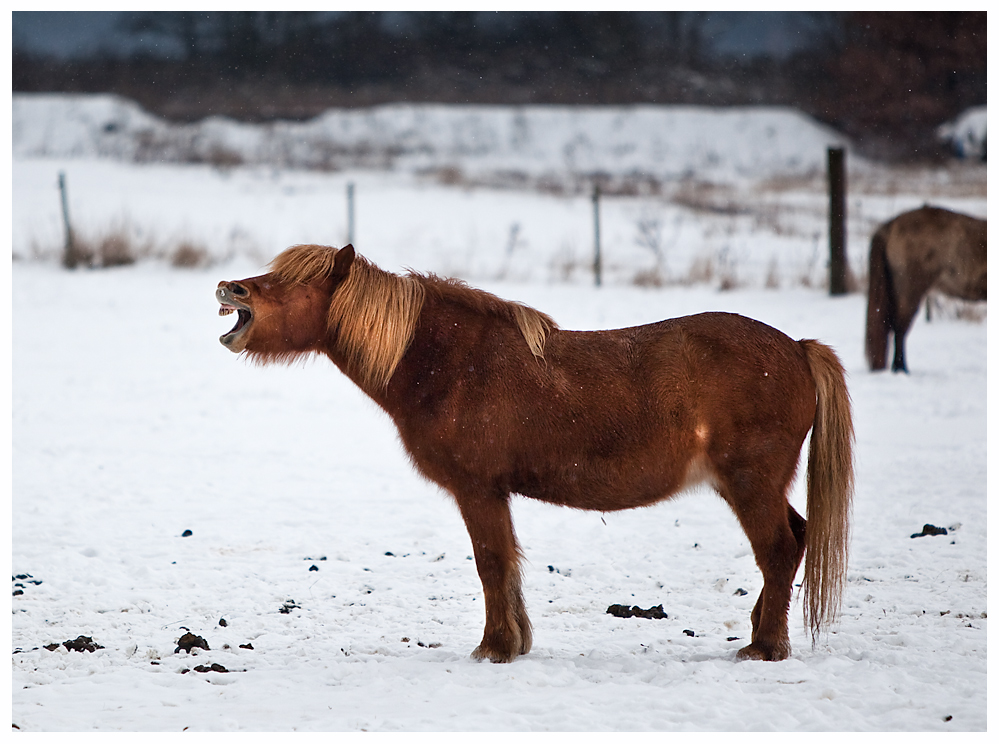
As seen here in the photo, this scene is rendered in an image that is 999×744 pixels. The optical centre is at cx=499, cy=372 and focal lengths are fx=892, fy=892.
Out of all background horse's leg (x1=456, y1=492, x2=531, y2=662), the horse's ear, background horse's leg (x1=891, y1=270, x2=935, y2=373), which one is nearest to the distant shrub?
background horse's leg (x1=891, y1=270, x2=935, y2=373)

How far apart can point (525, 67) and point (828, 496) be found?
29.8 meters

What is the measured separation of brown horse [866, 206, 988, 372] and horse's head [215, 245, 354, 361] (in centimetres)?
684

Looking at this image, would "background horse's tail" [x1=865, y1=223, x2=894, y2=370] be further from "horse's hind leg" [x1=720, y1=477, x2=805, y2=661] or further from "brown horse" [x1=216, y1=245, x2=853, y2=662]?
"horse's hind leg" [x1=720, y1=477, x2=805, y2=661]

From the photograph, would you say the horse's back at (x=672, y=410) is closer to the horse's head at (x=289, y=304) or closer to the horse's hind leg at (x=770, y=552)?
the horse's hind leg at (x=770, y=552)

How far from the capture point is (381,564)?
15.3ft

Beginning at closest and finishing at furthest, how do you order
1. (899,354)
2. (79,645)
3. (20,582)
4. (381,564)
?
(79,645) → (20,582) → (381,564) → (899,354)

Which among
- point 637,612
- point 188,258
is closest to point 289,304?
point 637,612

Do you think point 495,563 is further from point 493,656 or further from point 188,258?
point 188,258

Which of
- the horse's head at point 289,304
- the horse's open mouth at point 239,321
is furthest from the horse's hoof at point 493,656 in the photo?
the horse's open mouth at point 239,321

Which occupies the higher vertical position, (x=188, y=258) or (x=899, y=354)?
(x=188, y=258)

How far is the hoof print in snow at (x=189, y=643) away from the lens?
3621 millimetres

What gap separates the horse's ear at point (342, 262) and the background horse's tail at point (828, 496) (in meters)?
1.86
